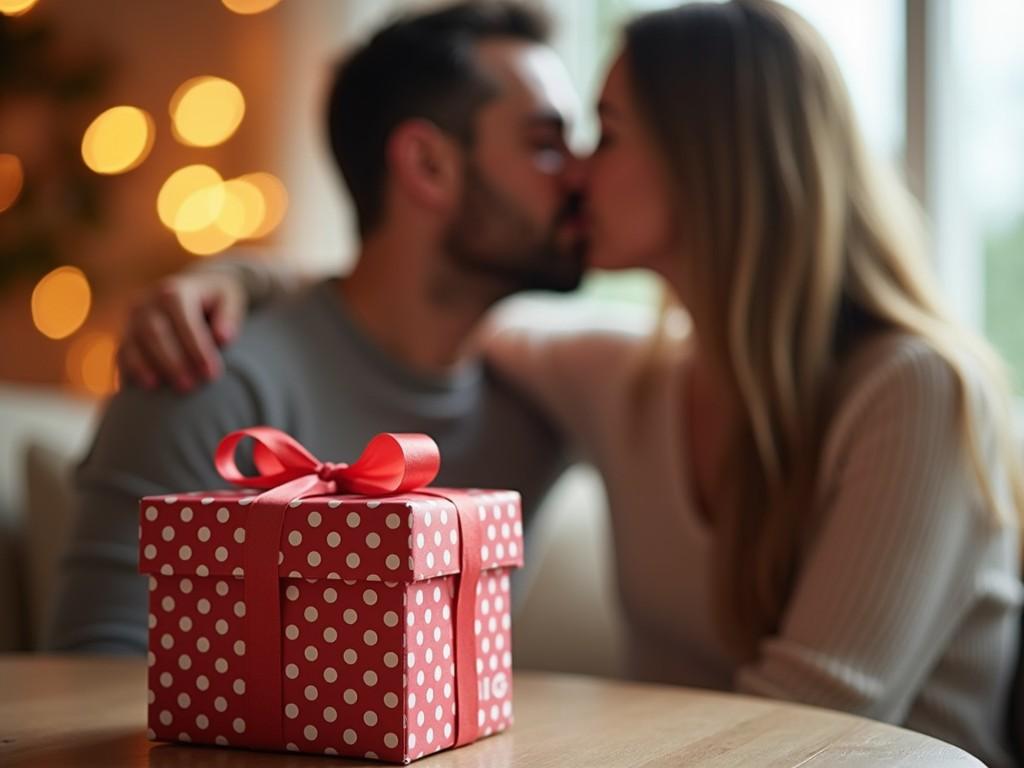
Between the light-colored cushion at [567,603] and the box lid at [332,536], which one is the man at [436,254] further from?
the box lid at [332,536]

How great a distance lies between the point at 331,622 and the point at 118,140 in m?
2.58

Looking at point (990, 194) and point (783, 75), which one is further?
point (990, 194)

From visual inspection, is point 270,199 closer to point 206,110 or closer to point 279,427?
point 206,110

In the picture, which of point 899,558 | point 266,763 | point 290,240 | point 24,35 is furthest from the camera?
point 24,35

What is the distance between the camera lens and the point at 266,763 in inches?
33.9

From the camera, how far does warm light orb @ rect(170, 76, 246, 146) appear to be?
9.73 feet

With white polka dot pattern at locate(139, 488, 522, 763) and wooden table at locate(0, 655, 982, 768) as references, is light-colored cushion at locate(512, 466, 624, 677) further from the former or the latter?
white polka dot pattern at locate(139, 488, 522, 763)

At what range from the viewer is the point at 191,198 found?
3082mm

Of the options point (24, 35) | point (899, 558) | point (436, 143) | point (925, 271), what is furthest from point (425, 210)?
point (24, 35)

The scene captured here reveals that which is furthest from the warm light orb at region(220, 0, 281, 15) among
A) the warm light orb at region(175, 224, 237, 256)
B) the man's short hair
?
the man's short hair

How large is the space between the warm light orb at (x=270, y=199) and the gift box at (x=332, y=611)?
6.51 ft

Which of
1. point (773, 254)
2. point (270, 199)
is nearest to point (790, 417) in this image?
point (773, 254)

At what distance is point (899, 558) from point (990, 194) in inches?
50.5

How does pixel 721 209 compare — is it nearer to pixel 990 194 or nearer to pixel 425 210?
pixel 425 210
